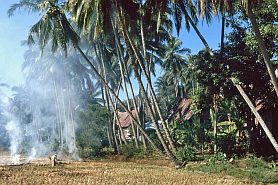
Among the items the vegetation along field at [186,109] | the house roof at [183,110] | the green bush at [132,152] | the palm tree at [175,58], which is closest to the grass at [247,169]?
the vegetation along field at [186,109]

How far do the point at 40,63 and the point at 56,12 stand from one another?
54.8ft

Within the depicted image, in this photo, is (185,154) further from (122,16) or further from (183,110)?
(183,110)

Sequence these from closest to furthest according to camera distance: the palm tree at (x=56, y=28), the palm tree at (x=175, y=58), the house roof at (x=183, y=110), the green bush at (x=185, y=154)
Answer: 1. the green bush at (x=185, y=154)
2. the palm tree at (x=56, y=28)
3. the house roof at (x=183, y=110)
4. the palm tree at (x=175, y=58)

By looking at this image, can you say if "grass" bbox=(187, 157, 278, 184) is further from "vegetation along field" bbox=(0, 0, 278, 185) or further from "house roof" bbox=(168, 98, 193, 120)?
"house roof" bbox=(168, 98, 193, 120)

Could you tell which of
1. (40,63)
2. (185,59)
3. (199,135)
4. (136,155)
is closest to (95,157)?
(136,155)

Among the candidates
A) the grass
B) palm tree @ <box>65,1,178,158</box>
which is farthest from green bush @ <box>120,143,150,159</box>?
the grass

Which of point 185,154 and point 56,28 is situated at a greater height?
point 56,28

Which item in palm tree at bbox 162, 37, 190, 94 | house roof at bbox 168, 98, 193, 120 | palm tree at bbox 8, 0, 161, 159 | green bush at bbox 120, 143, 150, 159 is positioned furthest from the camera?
palm tree at bbox 162, 37, 190, 94

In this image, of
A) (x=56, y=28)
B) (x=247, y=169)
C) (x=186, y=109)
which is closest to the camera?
(x=247, y=169)

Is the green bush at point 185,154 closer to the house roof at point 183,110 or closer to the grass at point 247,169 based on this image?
the grass at point 247,169

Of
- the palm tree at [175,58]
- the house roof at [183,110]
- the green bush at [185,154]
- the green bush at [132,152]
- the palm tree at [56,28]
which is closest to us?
the green bush at [185,154]

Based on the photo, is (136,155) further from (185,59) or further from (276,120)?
(185,59)

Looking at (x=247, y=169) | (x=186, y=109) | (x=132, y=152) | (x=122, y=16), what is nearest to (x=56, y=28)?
(x=122, y=16)

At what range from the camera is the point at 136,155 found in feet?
73.9
